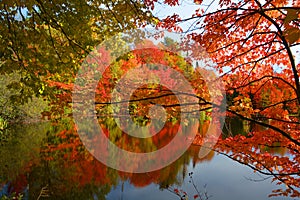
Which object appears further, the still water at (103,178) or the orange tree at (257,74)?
the still water at (103,178)

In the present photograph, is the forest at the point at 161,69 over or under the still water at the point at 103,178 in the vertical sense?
over

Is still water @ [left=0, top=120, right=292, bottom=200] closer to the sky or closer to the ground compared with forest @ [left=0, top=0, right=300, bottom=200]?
closer to the ground

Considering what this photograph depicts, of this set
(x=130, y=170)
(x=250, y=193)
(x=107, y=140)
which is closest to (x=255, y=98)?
(x=250, y=193)

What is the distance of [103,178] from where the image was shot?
36.5 ft

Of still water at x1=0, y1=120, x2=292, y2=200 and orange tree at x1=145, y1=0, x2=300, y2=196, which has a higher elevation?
orange tree at x1=145, y1=0, x2=300, y2=196

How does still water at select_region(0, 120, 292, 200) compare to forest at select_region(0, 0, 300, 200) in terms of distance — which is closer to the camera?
forest at select_region(0, 0, 300, 200)

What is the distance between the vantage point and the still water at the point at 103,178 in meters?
9.51

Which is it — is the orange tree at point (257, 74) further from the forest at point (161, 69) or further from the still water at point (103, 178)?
the still water at point (103, 178)

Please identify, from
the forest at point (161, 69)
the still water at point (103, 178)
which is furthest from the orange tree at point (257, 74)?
the still water at point (103, 178)

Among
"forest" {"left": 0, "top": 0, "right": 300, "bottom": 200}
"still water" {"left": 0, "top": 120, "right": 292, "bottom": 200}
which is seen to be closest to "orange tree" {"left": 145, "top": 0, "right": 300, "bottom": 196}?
"forest" {"left": 0, "top": 0, "right": 300, "bottom": 200}

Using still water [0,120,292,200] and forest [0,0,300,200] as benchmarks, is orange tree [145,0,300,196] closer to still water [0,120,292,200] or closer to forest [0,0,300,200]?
forest [0,0,300,200]

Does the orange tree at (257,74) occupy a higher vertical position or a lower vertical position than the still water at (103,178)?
higher

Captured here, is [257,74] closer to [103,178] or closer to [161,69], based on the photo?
[161,69]

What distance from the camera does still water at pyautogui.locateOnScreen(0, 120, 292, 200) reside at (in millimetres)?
9509
